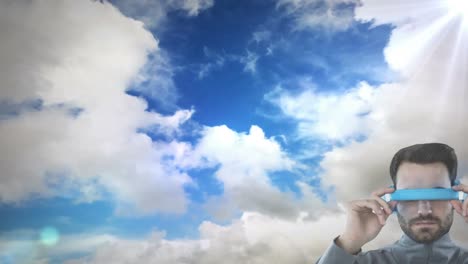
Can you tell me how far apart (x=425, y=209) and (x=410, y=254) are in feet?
2.28

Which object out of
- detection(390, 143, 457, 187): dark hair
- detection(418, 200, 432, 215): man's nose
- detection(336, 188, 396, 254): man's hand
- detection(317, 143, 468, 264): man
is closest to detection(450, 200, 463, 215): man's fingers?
detection(317, 143, 468, 264): man

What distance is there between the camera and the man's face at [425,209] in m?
5.08

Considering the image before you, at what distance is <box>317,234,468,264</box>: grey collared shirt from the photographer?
502cm

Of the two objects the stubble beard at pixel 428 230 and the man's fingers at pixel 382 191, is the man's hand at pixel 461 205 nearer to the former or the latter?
the stubble beard at pixel 428 230

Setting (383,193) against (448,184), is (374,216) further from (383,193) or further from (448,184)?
(448,184)

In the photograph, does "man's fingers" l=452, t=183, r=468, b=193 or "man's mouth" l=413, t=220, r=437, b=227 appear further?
"man's mouth" l=413, t=220, r=437, b=227

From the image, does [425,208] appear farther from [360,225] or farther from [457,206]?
[360,225]

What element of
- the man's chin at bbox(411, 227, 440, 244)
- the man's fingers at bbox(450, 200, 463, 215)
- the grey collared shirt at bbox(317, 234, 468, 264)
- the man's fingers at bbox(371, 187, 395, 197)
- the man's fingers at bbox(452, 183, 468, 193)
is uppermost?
the man's fingers at bbox(371, 187, 395, 197)

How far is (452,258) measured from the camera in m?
5.23

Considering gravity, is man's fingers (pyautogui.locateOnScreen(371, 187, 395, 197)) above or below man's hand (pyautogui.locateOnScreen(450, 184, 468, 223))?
above

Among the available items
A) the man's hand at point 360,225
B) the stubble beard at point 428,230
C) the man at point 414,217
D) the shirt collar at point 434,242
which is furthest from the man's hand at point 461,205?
the man's hand at point 360,225

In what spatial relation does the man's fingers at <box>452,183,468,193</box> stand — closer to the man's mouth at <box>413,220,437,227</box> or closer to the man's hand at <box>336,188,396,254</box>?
the man's mouth at <box>413,220,437,227</box>

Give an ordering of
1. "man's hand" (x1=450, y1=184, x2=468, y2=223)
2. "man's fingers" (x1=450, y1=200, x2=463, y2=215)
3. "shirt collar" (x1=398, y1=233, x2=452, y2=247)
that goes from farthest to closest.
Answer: "shirt collar" (x1=398, y1=233, x2=452, y2=247)
"man's fingers" (x1=450, y1=200, x2=463, y2=215)
"man's hand" (x1=450, y1=184, x2=468, y2=223)

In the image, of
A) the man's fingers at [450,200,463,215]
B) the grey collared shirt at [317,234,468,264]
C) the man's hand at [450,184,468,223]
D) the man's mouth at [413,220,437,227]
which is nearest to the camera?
the man's hand at [450,184,468,223]
